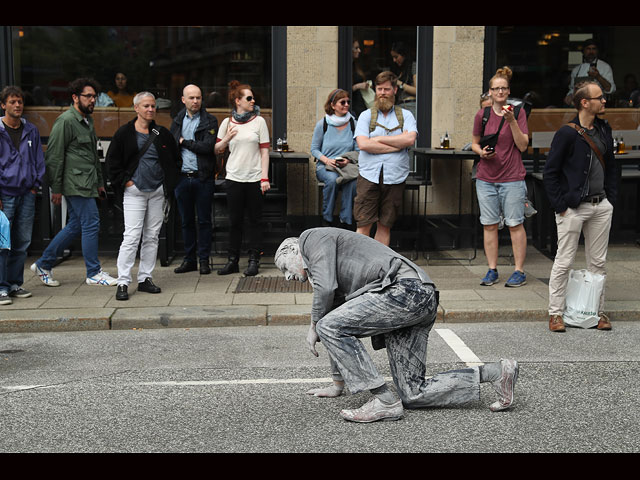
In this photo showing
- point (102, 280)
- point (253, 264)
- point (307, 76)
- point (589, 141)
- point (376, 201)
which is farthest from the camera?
point (307, 76)

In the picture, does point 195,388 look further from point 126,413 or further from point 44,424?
point 44,424

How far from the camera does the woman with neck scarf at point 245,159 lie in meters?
9.07

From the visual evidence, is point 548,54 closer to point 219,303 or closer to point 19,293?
point 219,303

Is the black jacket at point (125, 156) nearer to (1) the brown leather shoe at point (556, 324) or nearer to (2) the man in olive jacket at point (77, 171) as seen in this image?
(2) the man in olive jacket at point (77, 171)

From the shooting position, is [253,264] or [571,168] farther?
[253,264]

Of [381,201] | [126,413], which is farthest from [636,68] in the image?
[126,413]

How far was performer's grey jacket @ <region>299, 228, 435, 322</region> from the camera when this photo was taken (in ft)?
15.6

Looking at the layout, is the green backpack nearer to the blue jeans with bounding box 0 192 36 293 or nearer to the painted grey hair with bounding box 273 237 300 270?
the blue jeans with bounding box 0 192 36 293

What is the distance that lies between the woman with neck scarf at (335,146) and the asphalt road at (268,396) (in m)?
2.49

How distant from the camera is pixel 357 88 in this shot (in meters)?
10.6

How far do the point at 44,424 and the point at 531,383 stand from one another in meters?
3.16

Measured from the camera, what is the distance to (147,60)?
10.6 m

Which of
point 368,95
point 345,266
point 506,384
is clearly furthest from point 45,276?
point 506,384

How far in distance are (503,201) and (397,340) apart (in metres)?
4.00
